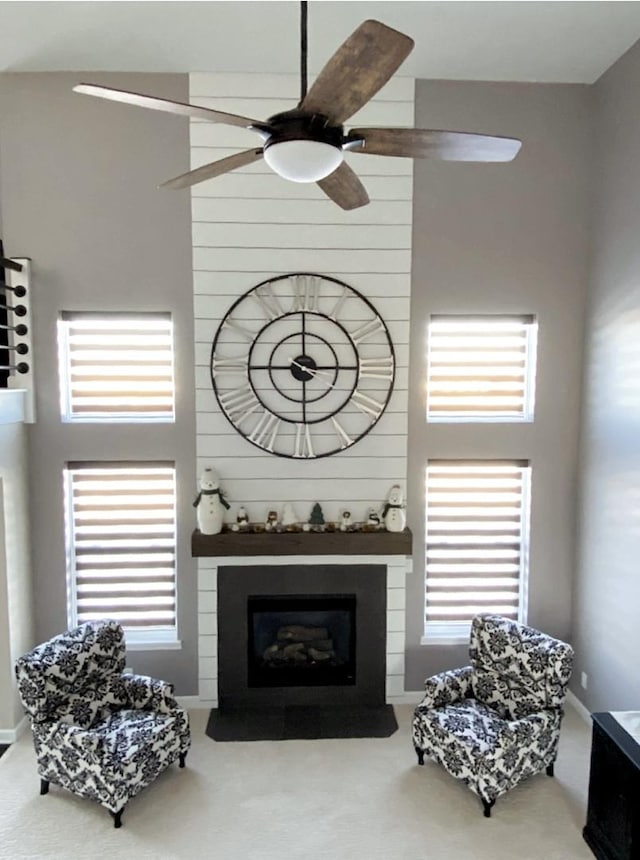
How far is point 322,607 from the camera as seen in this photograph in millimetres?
4070

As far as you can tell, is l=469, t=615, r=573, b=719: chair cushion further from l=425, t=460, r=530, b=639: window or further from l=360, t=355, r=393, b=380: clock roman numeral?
l=360, t=355, r=393, b=380: clock roman numeral

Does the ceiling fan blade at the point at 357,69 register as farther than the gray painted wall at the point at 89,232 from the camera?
No

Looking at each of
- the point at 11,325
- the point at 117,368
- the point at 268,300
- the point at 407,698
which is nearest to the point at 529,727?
the point at 407,698

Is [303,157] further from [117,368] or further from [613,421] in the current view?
[613,421]

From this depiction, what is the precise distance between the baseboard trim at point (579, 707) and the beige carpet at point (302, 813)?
1.26 feet

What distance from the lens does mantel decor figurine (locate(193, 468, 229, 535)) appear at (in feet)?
12.5

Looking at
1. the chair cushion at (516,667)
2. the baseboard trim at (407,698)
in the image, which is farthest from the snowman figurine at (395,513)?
the baseboard trim at (407,698)

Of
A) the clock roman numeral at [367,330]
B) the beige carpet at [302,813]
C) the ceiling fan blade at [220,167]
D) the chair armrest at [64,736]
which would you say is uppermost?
the ceiling fan blade at [220,167]

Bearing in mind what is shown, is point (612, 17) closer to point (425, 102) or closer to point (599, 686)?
point (425, 102)

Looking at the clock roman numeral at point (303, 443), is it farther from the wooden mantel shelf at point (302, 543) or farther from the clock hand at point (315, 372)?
the wooden mantel shelf at point (302, 543)

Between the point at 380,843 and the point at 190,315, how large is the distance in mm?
3377

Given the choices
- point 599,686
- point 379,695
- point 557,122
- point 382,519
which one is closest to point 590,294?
point 557,122

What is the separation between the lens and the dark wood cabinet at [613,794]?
2.53 m

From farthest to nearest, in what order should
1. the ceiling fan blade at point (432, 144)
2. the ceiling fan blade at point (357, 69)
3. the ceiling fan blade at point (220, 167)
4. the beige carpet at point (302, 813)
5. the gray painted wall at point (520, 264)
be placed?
the gray painted wall at point (520, 264)
the beige carpet at point (302, 813)
the ceiling fan blade at point (220, 167)
the ceiling fan blade at point (432, 144)
the ceiling fan blade at point (357, 69)
